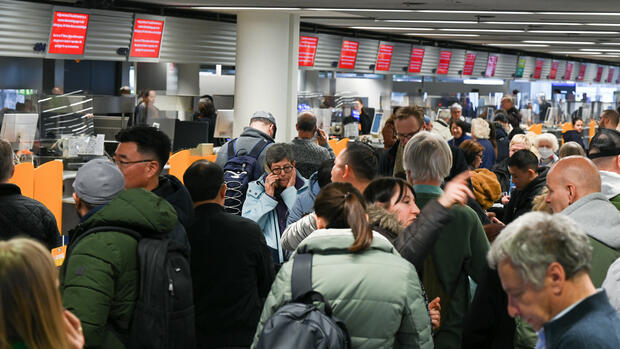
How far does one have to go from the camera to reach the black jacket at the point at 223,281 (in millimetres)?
3496

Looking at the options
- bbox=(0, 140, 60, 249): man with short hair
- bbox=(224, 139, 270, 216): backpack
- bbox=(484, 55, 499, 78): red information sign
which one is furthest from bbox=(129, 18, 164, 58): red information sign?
bbox=(484, 55, 499, 78): red information sign

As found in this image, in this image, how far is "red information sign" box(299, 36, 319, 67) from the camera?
13320mm

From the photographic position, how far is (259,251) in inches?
140

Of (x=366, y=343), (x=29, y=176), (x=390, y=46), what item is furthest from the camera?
(x=390, y=46)

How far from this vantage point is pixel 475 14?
9.95 m

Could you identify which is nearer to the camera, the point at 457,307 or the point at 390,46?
the point at 457,307

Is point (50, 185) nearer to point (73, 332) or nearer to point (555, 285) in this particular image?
point (73, 332)

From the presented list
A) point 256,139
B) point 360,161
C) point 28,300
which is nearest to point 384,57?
point 256,139

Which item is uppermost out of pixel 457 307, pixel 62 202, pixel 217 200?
pixel 217 200

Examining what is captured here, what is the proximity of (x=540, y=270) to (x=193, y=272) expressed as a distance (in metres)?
1.90

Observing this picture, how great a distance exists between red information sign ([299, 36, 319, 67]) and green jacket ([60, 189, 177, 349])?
10.6 metres


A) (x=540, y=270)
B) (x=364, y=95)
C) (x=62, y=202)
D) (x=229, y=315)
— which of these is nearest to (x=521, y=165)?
(x=229, y=315)

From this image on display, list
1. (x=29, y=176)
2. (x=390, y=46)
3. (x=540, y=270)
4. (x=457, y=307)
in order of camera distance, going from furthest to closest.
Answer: (x=390, y=46), (x=29, y=176), (x=457, y=307), (x=540, y=270)

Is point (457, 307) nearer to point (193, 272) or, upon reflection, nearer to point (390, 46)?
point (193, 272)
